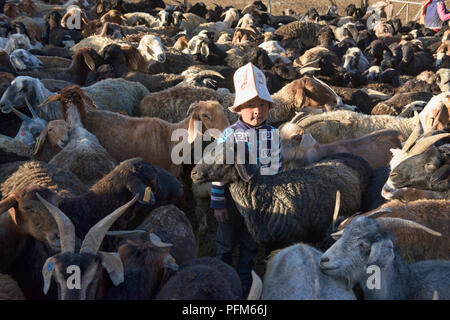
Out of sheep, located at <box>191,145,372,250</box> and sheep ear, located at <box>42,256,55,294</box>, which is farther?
sheep, located at <box>191,145,372,250</box>

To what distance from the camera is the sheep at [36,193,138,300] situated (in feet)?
8.63

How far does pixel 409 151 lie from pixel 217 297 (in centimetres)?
253

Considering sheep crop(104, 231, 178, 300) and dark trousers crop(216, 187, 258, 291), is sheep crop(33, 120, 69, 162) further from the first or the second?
sheep crop(104, 231, 178, 300)

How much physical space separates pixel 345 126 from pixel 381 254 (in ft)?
12.0

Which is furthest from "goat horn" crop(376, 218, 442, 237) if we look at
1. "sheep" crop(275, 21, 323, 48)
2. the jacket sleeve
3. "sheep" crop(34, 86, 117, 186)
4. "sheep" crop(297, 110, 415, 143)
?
the jacket sleeve

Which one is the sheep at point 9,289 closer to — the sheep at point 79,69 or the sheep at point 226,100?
the sheep at point 226,100

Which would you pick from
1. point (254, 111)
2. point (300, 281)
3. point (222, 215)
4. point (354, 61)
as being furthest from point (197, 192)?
point (354, 61)

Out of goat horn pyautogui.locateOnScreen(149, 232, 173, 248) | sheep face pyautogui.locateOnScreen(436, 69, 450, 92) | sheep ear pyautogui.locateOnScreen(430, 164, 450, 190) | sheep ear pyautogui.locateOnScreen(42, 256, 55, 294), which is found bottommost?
sheep face pyautogui.locateOnScreen(436, 69, 450, 92)

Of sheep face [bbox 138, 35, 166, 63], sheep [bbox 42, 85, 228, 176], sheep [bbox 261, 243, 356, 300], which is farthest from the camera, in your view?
sheep face [bbox 138, 35, 166, 63]

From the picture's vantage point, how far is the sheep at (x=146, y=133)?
5.61 m

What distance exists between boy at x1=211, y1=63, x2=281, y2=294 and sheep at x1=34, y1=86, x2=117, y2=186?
146 centimetres

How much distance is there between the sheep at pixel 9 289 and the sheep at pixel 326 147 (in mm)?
2966

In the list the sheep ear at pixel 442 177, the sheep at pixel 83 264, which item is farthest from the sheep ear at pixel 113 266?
the sheep ear at pixel 442 177

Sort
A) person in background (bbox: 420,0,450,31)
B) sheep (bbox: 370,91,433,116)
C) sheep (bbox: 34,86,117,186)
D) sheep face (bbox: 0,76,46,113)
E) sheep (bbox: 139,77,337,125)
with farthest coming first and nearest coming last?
person in background (bbox: 420,0,450,31) < sheep (bbox: 370,91,433,116) < sheep (bbox: 139,77,337,125) < sheep face (bbox: 0,76,46,113) < sheep (bbox: 34,86,117,186)
